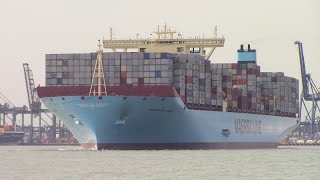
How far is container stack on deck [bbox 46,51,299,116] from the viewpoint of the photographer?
9719cm

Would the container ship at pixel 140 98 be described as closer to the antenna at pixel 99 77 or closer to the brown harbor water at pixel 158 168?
the antenna at pixel 99 77

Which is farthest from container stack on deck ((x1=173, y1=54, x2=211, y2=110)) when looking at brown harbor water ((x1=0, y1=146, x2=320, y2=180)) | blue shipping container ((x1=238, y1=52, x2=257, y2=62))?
blue shipping container ((x1=238, y1=52, x2=257, y2=62))

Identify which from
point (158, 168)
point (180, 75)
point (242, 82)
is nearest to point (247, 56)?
point (242, 82)

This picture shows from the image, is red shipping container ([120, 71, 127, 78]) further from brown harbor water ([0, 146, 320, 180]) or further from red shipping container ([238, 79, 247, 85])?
red shipping container ([238, 79, 247, 85])

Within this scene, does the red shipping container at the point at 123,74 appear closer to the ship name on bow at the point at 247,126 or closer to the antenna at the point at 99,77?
the antenna at the point at 99,77

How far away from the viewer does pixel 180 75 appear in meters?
99.5

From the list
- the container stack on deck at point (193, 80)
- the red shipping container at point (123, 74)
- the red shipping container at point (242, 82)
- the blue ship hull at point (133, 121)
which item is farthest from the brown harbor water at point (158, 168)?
the red shipping container at point (242, 82)

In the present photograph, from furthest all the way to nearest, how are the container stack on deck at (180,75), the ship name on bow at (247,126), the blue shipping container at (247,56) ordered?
the blue shipping container at (247,56), the ship name on bow at (247,126), the container stack on deck at (180,75)

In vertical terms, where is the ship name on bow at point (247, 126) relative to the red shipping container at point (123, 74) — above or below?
below

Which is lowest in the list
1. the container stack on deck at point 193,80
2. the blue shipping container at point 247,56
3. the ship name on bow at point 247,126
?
the ship name on bow at point 247,126

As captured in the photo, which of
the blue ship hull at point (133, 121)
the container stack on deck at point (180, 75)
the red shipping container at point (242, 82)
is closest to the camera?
the blue ship hull at point (133, 121)

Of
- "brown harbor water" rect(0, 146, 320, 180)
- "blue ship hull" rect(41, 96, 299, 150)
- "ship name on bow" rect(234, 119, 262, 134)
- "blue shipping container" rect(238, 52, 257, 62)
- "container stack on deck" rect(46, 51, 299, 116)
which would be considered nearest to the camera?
"brown harbor water" rect(0, 146, 320, 180)

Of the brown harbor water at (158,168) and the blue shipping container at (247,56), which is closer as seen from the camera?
the brown harbor water at (158,168)

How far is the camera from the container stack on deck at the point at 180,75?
97188 mm
